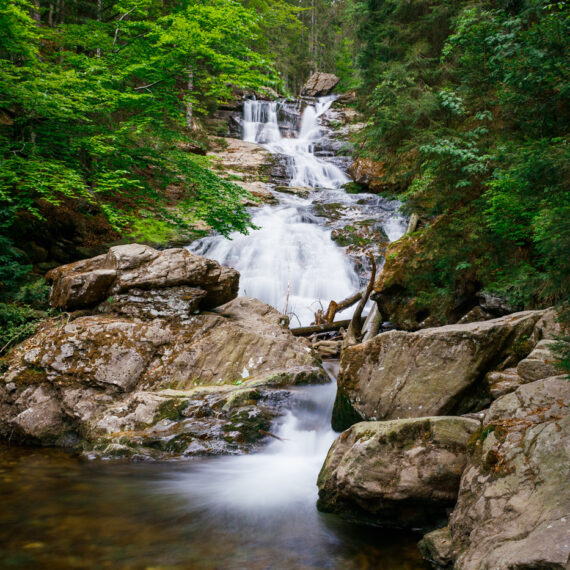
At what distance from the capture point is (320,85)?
3541 centimetres

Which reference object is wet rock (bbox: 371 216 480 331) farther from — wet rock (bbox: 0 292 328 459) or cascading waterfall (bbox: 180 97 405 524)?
wet rock (bbox: 0 292 328 459)

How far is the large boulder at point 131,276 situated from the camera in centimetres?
746

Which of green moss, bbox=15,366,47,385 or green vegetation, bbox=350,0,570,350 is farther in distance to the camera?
green moss, bbox=15,366,47,385

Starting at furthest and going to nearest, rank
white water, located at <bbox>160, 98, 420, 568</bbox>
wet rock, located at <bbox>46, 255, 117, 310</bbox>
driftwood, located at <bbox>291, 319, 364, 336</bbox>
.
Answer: driftwood, located at <bbox>291, 319, 364, 336</bbox>, wet rock, located at <bbox>46, 255, 117, 310</bbox>, white water, located at <bbox>160, 98, 420, 568</bbox>

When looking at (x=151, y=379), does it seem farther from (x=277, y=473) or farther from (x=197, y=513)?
(x=197, y=513)

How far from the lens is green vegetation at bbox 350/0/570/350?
4.16 m

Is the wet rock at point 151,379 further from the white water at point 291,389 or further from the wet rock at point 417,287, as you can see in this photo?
the wet rock at point 417,287

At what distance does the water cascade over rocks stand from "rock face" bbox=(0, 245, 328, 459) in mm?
3026

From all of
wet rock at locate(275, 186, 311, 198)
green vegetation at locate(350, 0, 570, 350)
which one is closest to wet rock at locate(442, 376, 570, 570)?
green vegetation at locate(350, 0, 570, 350)

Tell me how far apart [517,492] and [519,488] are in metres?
0.03

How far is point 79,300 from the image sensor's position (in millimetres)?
7414

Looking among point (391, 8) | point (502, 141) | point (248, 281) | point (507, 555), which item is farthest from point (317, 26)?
point (507, 555)

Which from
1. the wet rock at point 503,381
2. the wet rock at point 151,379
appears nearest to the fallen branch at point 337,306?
the wet rock at point 151,379

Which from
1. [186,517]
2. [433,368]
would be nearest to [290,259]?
[433,368]
